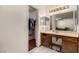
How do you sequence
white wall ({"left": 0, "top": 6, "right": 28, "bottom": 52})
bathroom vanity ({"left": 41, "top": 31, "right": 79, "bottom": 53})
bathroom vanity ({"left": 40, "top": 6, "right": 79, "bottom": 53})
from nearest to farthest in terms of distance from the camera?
white wall ({"left": 0, "top": 6, "right": 28, "bottom": 52})
bathroom vanity ({"left": 40, "top": 6, "right": 79, "bottom": 53})
bathroom vanity ({"left": 41, "top": 31, "right": 79, "bottom": 53})

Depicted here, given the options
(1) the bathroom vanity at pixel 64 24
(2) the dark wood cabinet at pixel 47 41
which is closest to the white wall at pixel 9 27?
(1) the bathroom vanity at pixel 64 24

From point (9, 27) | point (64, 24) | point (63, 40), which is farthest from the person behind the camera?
point (63, 40)

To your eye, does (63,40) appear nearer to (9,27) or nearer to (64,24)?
(64,24)

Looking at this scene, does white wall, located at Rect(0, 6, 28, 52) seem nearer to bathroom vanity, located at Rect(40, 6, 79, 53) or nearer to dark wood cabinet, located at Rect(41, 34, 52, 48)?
bathroom vanity, located at Rect(40, 6, 79, 53)

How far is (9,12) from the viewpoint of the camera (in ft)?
3.18

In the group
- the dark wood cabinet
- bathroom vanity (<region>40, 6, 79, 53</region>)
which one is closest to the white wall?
bathroom vanity (<region>40, 6, 79, 53</region>)

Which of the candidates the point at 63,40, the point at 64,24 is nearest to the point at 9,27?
the point at 64,24

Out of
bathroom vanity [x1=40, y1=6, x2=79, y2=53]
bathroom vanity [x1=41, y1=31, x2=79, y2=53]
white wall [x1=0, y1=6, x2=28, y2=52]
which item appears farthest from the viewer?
bathroom vanity [x1=41, y1=31, x2=79, y2=53]

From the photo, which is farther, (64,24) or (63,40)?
(63,40)

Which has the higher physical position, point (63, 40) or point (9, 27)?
point (9, 27)

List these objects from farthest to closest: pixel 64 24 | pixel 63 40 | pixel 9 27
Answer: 1. pixel 63 40
2. pixel 64 24
3. pixel 9 27
